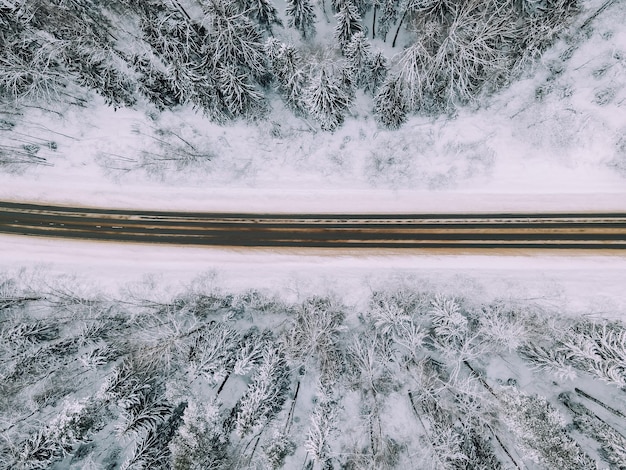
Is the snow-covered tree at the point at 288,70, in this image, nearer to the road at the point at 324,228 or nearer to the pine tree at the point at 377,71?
the pine tree at the point at 377,71

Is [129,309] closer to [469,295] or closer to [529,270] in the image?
[469,295]

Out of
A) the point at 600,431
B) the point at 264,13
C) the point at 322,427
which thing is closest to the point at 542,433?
the point at 600,431

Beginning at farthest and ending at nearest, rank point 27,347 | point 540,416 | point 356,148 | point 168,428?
1. point 356,148
2. point 27,347
3. point 168,428
4. point 540,416

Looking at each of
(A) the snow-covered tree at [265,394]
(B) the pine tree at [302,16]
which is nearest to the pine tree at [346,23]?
(B) the pine tree at [302,16]

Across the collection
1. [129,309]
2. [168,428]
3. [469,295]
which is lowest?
[168,428]

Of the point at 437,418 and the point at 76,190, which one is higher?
the point at 76,190

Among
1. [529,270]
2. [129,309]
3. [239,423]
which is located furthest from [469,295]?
[129,309]

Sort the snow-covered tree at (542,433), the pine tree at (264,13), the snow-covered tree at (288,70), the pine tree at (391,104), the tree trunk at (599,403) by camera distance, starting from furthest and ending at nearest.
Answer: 1. the tree trunk at (599,403)
2. the pine tree at (391,104)
3. the pine tree at (264,13)
4. the snow-covered tree at (288,70)
5. the snow-covered tree at (542,433)
